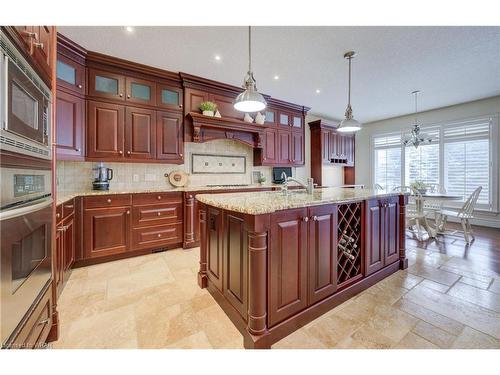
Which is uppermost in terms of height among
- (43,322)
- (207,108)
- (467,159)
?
(207,108)

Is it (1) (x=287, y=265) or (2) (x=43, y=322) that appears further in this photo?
(1) (x=287, y=265)

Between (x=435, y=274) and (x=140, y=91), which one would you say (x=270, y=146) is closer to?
(x=140, y=91)

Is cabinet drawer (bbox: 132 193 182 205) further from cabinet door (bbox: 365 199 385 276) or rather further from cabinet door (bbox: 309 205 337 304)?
cabinet door (bbox: 365 199 385 276)

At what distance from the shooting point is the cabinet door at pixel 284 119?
14.8 feet

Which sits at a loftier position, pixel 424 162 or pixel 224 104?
pixel 224 104

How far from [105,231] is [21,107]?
206cm

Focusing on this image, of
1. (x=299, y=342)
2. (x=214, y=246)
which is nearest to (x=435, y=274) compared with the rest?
(x=299, y=342)

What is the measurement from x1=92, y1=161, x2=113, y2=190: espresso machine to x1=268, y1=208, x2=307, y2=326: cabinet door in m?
2.69

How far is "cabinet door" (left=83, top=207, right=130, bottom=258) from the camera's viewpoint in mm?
2574

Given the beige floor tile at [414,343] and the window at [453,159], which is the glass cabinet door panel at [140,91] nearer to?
the beige floor tile at [414,343]

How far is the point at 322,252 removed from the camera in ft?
5.51

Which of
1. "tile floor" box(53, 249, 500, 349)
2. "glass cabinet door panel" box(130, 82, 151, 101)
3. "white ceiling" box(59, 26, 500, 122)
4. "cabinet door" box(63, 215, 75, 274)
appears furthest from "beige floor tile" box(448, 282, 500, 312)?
"glass cabinet door panel" box(130, 82, 151, 101)
